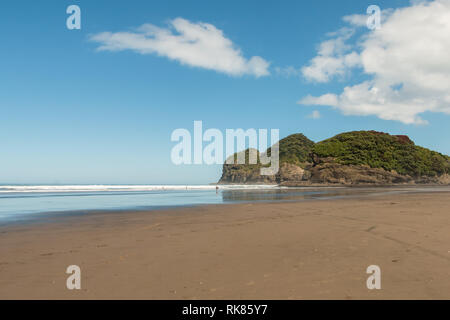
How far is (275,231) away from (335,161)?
8412 cm

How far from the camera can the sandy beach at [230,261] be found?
4.06 m

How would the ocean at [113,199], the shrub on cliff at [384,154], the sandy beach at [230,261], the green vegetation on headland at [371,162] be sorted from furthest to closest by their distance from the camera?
the shrub on cliff at [384,154], the green vegetation on headland at [371,162], the ocean at [113,199], the sandy beach at [230,261]

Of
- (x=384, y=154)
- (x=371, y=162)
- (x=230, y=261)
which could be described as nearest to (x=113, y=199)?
(x=230, y=261)

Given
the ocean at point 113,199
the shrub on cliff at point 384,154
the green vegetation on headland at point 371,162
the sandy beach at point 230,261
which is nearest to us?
the sandy beach at point 230,261

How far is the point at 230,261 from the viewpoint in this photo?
18.4ft

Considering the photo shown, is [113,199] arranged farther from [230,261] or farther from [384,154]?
[384,154]

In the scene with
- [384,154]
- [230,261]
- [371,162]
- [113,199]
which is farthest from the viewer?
[384,154]

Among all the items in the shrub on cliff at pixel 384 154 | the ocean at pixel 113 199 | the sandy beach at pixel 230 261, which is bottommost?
the ocean at pixel 113 199

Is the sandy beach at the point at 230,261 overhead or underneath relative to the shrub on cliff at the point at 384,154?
underneath

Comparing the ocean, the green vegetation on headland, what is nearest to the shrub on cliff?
the green vegetation on headland

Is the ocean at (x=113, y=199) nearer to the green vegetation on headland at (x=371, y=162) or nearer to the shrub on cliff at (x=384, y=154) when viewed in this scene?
the green vegetation on headland at (x=371, y=162)

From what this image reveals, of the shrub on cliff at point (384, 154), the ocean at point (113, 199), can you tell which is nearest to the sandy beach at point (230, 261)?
the ocean at point (113, 199)

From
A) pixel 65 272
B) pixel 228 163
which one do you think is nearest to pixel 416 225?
pixel 65 272
